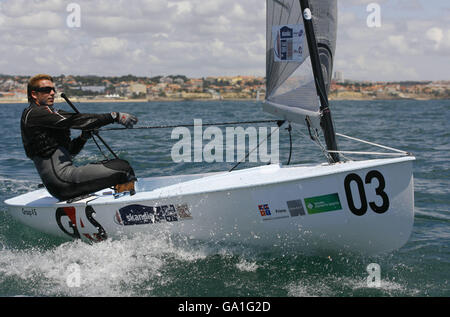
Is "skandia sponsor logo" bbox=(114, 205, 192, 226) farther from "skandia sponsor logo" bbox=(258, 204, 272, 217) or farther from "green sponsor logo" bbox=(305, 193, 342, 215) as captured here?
"green sponsor logo" bbox=(305, 193, 342, 215)

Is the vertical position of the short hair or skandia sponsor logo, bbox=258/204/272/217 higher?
the short hair

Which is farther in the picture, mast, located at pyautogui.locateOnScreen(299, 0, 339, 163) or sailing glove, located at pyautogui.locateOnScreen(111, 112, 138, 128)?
mast, located at pyautogui.locateOnScreen(299, 0, 339, 163)

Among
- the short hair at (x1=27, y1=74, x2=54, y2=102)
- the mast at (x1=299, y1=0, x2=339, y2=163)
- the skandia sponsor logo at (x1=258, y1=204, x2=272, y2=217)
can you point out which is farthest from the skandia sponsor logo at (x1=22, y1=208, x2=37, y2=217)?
the mast at (x1=299, y1=0, x2=339, y2=163)

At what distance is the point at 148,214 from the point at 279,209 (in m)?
1.15

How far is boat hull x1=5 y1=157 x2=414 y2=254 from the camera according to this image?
141 inches

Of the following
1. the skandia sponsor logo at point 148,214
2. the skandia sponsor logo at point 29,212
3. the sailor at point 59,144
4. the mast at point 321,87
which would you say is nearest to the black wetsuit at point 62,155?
the sailor at point 59,144

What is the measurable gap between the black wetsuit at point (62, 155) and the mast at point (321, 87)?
1778mm

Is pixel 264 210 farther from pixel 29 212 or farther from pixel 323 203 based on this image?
pixel 29 212

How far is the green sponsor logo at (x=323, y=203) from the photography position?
3639 mm

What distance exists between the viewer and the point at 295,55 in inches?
177

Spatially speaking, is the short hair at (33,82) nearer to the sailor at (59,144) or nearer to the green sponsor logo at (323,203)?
the sailor at (59,144)

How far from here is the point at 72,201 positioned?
4.45 m

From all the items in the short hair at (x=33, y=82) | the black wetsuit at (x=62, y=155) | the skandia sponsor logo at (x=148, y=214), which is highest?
the short hair at (x=33, y=82)

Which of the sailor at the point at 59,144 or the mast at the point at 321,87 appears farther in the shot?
the mast at the point at 321,87
